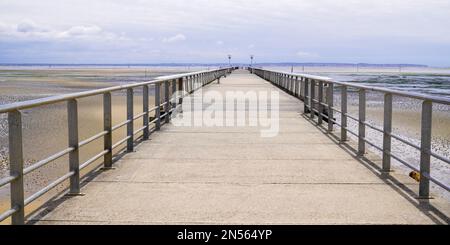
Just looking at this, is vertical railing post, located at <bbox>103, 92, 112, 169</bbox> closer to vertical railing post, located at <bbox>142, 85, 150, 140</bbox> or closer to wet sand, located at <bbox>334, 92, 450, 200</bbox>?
vertical railing post, located at <bbox>142, 85, 150, 140</bbox>

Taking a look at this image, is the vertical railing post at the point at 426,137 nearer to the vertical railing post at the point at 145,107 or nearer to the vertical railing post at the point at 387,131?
the vertical railing post at the point at 387,131

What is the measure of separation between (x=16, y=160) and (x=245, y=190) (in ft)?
9.07

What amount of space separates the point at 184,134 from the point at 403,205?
255 inches

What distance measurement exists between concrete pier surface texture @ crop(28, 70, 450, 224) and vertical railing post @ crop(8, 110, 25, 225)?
0.46 meters

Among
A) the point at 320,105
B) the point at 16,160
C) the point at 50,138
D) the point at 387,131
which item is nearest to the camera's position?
the point at 16,160

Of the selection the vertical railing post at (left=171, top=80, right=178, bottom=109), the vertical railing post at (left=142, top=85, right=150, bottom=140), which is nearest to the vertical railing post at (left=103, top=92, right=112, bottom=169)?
the vertical railing post at (left=142, top=85, right=150, bottom=140)

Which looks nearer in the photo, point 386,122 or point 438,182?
point 438,182

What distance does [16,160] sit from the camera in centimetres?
516

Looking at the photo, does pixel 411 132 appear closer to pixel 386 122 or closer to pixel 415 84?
pixel 386 122

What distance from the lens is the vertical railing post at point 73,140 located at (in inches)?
261

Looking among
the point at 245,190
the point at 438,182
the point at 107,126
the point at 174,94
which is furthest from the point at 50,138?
the point at 438,182
